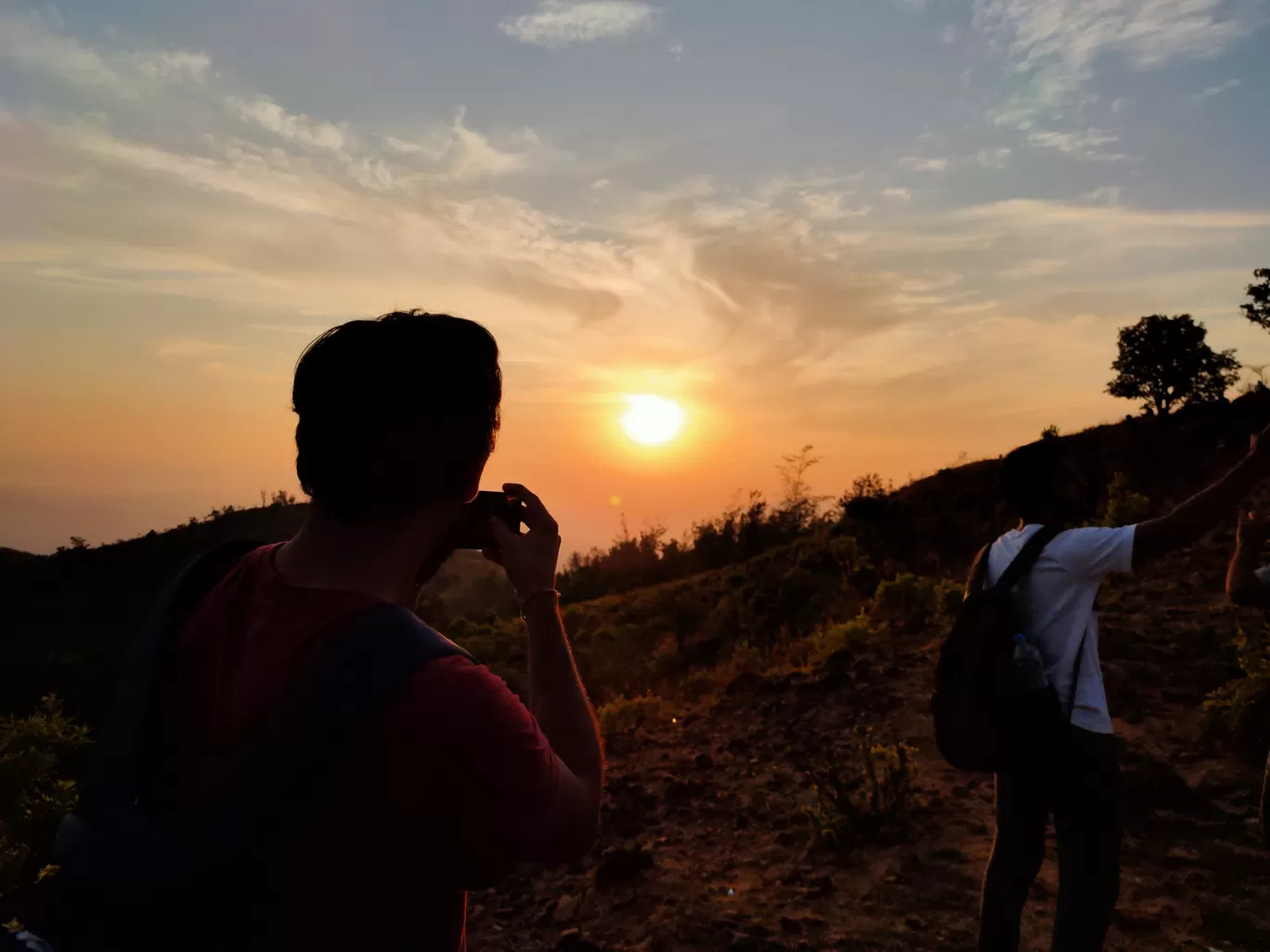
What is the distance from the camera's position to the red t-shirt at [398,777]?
1098mm

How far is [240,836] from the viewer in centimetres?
105

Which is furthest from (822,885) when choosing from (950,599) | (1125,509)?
(1125,509)

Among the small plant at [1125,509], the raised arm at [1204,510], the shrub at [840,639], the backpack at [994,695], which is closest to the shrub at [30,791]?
the backpack at [994,695]

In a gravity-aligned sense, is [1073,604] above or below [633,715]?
above

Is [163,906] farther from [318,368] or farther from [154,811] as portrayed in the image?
[318,368]

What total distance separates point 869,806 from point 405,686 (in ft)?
17.3

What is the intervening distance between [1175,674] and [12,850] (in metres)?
8.43

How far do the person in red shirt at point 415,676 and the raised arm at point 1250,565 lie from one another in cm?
256

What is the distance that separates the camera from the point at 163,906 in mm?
1053

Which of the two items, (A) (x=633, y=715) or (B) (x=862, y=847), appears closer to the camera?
(B) (x=862, y=847)

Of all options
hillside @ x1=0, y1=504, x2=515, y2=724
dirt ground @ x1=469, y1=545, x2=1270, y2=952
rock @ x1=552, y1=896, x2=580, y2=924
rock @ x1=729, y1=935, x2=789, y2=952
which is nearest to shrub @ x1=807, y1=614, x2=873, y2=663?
dirt ground @ x1=469, y1=545, x2=1270, y2=952

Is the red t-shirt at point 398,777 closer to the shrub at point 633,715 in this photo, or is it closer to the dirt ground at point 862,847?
the dirt ground at point 862,847

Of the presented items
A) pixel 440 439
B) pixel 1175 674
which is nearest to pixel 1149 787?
pixel 1175 674

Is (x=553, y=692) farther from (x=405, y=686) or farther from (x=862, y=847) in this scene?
(x=862, y=847)
